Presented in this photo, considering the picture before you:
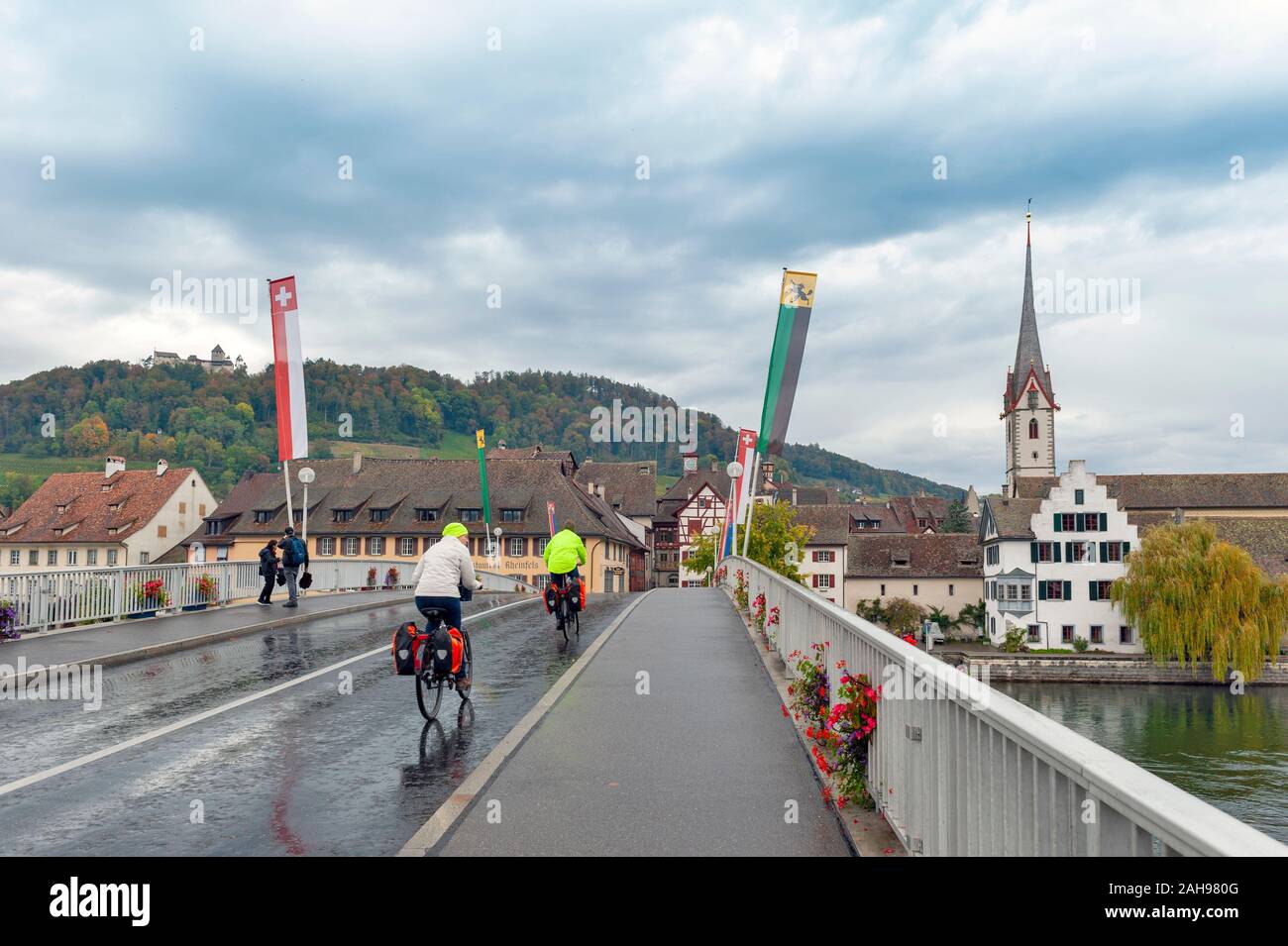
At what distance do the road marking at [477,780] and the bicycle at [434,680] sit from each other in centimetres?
77

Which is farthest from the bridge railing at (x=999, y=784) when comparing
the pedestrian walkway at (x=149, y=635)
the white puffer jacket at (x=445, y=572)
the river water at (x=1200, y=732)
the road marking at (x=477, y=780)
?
the river water at (x=1200, y=732)

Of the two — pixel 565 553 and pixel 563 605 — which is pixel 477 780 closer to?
pixel 565 553

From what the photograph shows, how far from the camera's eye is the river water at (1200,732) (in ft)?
121

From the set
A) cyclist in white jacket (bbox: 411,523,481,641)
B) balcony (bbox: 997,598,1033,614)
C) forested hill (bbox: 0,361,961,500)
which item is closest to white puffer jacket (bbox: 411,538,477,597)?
cyclist in white jacket (bbox: 411,523,481,641)

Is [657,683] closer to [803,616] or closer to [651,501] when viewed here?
[803,616]

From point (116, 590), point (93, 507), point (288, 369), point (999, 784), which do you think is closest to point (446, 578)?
point (999, 784)

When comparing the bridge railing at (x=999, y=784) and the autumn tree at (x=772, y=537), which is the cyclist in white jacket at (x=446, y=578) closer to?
the bridge railing at (x=999, y=784)

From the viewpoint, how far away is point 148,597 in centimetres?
Answer: 2083

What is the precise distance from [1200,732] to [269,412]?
133009 millimetres

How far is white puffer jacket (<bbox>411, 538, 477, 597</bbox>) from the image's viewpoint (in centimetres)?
1012

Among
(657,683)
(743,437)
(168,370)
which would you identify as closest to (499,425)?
(168,370)

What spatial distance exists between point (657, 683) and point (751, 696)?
4.42 ft

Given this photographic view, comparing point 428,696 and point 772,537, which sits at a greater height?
point 428,696

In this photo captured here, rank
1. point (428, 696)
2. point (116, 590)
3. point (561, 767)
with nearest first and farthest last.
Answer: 1. point (561, 767)
2. point (428, 696)
3. point (116, 590)
